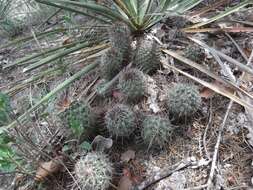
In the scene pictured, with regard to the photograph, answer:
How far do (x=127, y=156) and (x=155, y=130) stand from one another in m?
0.23

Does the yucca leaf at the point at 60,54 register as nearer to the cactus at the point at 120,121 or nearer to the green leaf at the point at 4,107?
the green leaf at the point at 4,107

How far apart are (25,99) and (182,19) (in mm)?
1212

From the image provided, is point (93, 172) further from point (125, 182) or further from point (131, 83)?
point (131, 83)

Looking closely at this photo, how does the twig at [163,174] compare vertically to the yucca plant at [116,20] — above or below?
below

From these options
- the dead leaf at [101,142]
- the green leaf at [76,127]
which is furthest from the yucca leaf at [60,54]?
the dead leaf at [101,142]

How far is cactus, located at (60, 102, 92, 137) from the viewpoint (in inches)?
78.4

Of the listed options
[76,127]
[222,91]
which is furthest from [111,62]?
[222,91]

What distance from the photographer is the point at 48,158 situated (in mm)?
2070

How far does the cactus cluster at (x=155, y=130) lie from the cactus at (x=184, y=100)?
0.09 meters

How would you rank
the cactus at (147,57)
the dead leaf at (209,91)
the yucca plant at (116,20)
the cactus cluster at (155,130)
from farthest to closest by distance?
the yucca plant at (116,20) < the cactus at (147,57) < the dead leaf at (209,91) < the cactus cluster at (155,130)

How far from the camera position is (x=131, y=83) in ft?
6.82

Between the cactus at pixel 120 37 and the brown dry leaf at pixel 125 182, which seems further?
the cactus at pixel 120 37

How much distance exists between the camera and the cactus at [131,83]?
6.82 ft

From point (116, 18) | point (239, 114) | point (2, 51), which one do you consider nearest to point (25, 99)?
point (116, 18)
